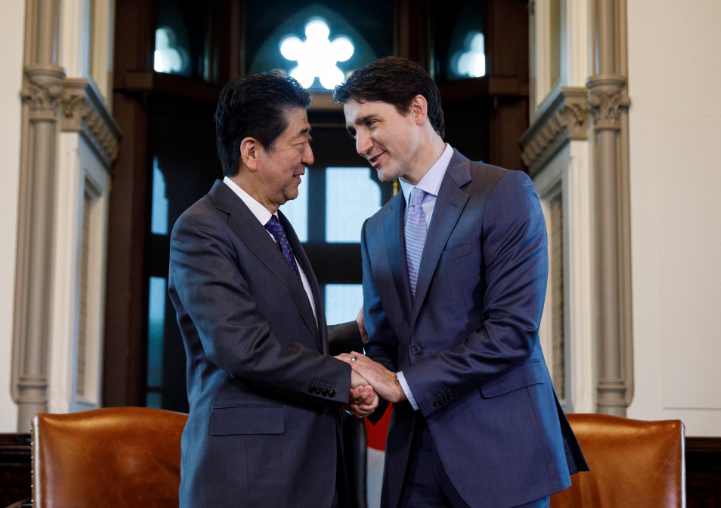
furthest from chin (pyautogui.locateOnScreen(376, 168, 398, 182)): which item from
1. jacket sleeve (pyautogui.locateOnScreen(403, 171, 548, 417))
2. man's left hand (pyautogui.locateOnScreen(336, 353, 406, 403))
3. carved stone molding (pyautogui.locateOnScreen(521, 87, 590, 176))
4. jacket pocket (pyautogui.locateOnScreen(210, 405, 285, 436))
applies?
carved stone molding (pyautogui.locateOnScreen(521, 87, 590, 176))

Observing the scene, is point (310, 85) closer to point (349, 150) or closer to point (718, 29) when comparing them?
point (349, 150)

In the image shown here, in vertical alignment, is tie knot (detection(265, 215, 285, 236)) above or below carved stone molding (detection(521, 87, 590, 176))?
below

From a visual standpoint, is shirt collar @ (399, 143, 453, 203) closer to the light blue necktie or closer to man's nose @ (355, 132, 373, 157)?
the light blue necktie

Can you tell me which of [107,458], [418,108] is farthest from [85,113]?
[418,108]

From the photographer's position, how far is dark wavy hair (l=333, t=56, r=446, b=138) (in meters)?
2.56

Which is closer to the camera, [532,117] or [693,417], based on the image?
[693,417]

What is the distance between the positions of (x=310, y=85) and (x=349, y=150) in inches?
23.9

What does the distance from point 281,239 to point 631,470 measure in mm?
1536

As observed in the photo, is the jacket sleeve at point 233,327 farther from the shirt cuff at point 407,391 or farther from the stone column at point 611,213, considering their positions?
the stone column at point 611,213

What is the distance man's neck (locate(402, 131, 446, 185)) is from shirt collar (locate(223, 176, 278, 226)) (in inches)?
17.6

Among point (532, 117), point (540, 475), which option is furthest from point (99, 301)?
point (540, 475)

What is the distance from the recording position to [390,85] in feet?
8.41

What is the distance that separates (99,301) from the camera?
5.48m

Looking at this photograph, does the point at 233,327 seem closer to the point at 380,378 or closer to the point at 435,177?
the point at 380,378
